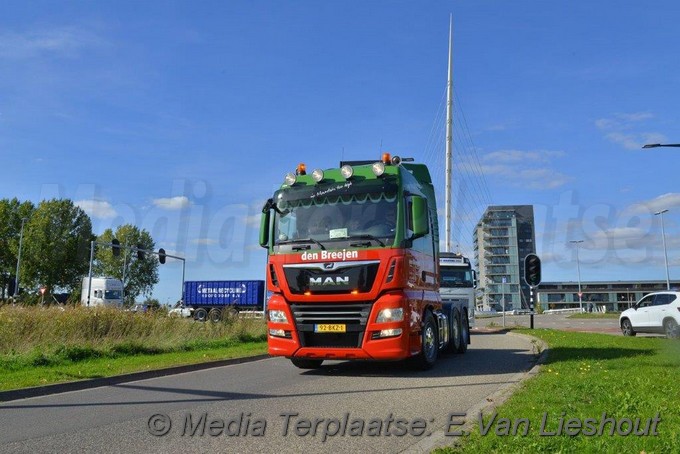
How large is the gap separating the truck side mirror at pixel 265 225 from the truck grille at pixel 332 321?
146 cm

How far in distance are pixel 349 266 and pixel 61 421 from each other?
4.99 meters

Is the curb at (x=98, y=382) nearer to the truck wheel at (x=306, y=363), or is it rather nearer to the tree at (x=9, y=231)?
the truck wheel at (x=306, y=363)

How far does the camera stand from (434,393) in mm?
8820

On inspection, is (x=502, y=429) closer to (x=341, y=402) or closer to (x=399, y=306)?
(x=341, y=402)

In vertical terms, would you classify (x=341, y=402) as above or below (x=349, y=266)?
below

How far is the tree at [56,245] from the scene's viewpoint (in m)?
66.6

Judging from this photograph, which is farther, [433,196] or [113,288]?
[113,288]

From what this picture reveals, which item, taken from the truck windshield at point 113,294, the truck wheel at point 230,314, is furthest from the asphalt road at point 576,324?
the truck windshield at point 113,294

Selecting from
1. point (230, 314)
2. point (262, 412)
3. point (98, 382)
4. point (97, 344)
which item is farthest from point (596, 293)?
point (262, 412)

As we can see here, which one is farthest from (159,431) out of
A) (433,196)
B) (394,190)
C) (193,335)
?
(193,335)

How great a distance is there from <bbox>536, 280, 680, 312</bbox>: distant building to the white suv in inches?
4217

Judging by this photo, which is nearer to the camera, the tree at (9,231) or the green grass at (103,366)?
the green grass at (103,366)

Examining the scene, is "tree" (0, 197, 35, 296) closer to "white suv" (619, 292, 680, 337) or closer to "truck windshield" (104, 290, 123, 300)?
"truck windshield" (104, 290, 123, 300)

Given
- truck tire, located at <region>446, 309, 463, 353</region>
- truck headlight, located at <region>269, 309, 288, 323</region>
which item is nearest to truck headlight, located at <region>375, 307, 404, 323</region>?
truck headlight, located at <region>269, 309, 288, 323</region>
